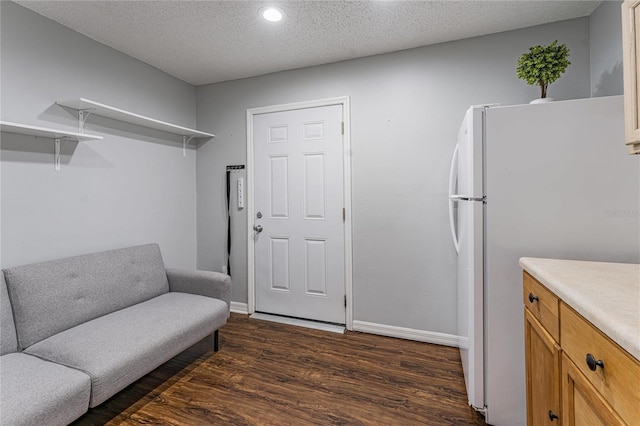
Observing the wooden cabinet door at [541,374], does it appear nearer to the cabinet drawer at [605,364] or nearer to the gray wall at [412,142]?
the cabinet drawer at [605,364]

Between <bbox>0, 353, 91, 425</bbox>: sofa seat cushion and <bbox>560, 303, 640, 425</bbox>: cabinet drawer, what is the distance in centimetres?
191

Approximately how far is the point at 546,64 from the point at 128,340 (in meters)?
2.87

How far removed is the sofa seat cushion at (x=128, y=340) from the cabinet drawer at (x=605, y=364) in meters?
1.92

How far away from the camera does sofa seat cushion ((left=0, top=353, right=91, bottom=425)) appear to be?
1177 millimetres

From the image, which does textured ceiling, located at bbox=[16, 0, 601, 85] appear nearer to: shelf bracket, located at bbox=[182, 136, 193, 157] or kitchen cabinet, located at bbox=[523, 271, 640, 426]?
shelf bracket, located at bbox=[182, 136, 193, 157]

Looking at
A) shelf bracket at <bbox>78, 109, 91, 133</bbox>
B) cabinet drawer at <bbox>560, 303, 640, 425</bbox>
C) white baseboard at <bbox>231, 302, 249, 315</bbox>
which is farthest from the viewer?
white baseboard at <bbox>231, 302, 249, 315</bbox>

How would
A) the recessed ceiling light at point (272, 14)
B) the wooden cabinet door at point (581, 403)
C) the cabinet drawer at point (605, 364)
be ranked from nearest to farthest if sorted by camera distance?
1. the cabinet drawer at point (605, 364)
2. the wooden cabinet door at point (581, 403)
3. the recessed ceiling light at point (272, 14)

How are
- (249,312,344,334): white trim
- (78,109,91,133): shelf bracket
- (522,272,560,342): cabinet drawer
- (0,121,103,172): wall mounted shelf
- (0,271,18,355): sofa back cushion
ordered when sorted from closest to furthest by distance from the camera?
1. (522,272,560,342): cabinet drawer
2. (0,271,18,355): sofa back cushion
3. (0,121,103,172): wall mounted shelf
4. (78,109,91,133): shelf bracket
5. (249,312,344,334): white trim

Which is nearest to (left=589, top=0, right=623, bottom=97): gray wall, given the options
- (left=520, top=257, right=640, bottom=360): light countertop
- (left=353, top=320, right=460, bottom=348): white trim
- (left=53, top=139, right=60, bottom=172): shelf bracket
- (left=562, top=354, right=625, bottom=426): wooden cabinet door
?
(left=520, top=257, right=640, bottom=360): light countertop

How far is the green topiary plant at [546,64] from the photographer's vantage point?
1753 millimetres

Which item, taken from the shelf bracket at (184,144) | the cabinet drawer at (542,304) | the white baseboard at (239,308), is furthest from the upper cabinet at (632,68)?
the shelf bracket at (184,144)

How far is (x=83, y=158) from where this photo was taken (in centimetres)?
226

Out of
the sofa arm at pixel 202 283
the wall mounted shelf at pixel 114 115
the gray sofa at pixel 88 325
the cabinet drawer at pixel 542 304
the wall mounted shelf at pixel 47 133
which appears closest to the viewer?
the cabinet drawer at pixel 542 304

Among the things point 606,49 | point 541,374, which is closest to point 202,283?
point 541,374
